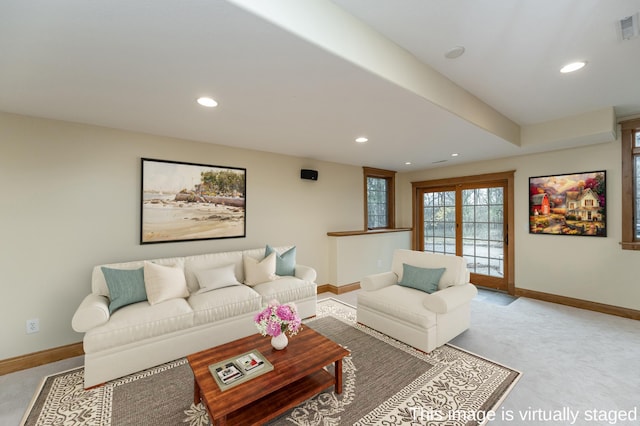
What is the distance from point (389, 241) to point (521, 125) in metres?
2.90

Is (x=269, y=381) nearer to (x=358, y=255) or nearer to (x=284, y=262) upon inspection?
(x=284, y=262)

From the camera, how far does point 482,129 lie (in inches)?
118

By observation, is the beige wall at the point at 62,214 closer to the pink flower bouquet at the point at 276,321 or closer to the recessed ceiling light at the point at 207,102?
the recessed ceiling light at the point at 207,102

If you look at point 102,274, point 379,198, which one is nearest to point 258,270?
point 102,274

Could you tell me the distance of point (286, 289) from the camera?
10.8 ft

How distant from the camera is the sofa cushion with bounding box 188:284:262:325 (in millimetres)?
2664

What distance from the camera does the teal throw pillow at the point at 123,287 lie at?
2529mm

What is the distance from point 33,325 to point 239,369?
7.62 ft

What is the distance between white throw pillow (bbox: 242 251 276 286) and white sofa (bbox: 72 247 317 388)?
4 cm

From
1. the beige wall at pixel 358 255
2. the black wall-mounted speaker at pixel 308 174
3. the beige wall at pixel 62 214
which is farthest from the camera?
the beige wall at pixel 358 255

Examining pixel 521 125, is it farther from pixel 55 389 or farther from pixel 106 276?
pixel 55 389

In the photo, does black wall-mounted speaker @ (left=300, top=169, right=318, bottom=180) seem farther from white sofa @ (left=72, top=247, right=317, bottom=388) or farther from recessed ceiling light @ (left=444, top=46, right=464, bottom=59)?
recessed ceiling light @ (left=444, top=46, right=464, bottom=59)

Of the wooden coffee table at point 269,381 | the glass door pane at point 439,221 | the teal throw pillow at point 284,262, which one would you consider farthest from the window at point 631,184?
the teal throw pillow at point 284,262

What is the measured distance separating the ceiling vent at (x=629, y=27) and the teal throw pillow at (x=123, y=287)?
433 cm
